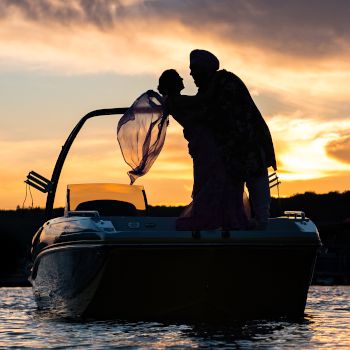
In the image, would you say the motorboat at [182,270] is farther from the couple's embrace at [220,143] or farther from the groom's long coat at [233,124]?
the groom's long coat at [233,124]

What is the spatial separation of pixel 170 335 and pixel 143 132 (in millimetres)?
3109

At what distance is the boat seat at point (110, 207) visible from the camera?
17766mm

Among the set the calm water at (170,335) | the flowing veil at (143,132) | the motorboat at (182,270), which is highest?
the flowing veil at (143,132)

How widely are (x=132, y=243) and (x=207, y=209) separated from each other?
121cm

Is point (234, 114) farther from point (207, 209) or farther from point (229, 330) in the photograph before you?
point (229, 330)

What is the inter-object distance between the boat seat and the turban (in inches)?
174

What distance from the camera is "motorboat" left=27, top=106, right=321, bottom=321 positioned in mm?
13445

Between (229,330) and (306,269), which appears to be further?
(306,269)

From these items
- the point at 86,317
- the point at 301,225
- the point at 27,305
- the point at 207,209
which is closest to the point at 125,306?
the point at 86,317

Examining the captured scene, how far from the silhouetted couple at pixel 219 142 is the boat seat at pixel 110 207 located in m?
3.85

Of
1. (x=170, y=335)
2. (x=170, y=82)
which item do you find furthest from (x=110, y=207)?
(x=170, y=335)

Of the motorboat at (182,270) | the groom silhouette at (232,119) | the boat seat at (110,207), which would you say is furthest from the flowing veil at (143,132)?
the boat seat at (110,207)

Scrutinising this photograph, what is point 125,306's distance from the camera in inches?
539

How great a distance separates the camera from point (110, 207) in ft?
59.4
